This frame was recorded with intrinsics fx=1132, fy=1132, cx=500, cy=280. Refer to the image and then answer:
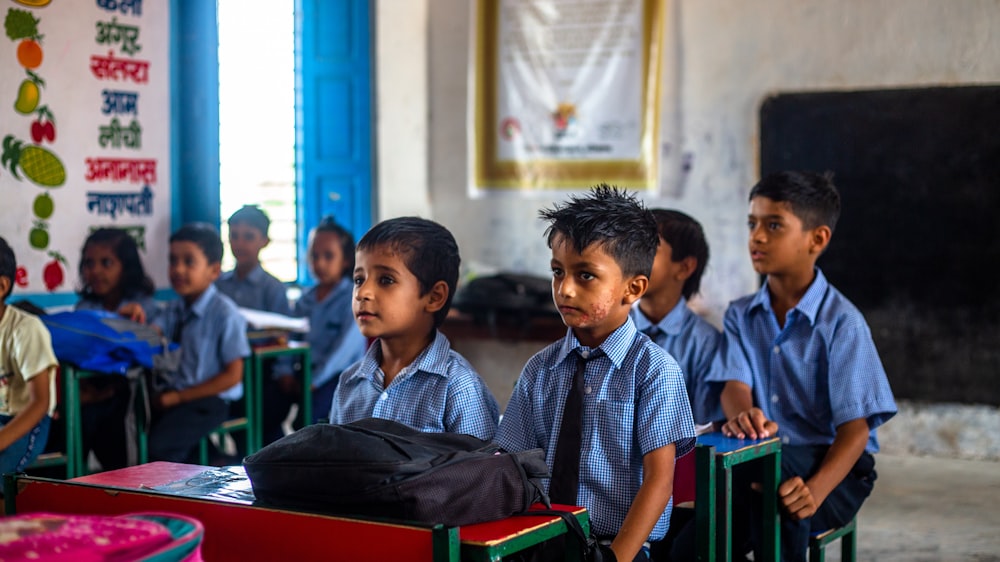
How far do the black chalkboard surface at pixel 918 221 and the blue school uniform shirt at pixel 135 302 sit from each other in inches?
110

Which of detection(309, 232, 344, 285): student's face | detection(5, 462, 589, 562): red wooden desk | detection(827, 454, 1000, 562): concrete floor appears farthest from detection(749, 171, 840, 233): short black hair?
detection(309, 232, 344, 285): student's face

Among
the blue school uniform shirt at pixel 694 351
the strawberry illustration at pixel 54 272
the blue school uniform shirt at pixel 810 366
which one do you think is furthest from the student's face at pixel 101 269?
the blue school uniform shirt at pixel 810 366

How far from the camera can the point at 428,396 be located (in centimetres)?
213

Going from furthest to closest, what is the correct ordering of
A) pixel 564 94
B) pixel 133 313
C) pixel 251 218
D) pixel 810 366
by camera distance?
pixel 564 94 < pixel 251 218 < pixel 133 313 < pixel 810 366

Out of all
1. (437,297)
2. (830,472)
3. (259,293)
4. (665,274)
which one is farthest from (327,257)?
(830,472)

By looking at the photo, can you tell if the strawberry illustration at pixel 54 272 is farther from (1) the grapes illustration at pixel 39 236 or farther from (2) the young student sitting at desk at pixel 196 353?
(2) the young student sitting at desk at pixel 196 353

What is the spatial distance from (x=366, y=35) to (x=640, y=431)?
3.94m

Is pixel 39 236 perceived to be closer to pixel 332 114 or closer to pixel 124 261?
pixel 124 261

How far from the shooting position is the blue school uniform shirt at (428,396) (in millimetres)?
2088

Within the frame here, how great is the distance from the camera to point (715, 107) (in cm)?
523

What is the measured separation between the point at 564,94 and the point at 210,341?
7.68ft

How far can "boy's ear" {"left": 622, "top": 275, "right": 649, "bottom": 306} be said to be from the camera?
2.04 meters

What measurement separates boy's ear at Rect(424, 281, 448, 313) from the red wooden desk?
67cm

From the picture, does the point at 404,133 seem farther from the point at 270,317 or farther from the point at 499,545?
the point at 499,545
